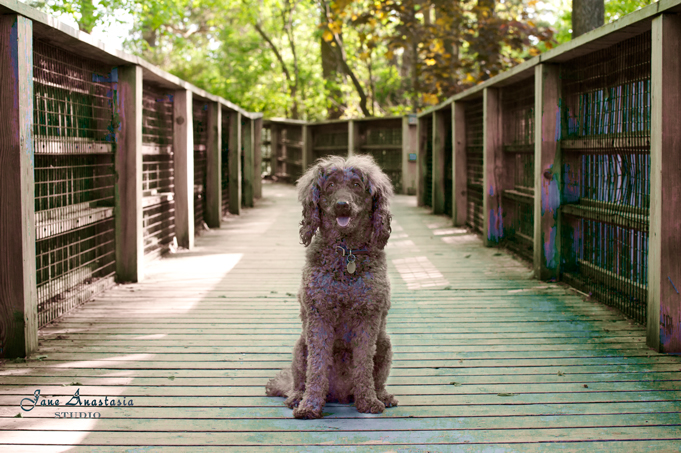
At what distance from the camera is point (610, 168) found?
5820 millimetres

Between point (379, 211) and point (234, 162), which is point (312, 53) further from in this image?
point (379, 211)

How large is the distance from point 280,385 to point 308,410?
0.39 metres

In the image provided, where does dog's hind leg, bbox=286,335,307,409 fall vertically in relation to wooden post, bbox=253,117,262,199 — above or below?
below

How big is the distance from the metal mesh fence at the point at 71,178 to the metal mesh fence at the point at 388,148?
12691 mm

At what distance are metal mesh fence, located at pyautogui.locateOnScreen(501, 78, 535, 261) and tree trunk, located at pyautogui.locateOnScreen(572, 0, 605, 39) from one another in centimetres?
162

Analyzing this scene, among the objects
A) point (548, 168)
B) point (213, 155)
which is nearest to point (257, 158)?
point (213, 155)

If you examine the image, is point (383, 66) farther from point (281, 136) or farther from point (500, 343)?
point (500, 343)

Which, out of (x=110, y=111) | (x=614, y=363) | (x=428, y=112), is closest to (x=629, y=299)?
(x=614, y=363)

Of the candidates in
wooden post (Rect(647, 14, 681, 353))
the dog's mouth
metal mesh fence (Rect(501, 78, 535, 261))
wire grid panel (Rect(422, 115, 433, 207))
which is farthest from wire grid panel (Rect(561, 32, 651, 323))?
wire grid panel (Rect(422, 115, 433, 207))

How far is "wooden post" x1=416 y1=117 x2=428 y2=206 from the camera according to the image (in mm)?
15836

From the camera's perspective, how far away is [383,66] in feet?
115

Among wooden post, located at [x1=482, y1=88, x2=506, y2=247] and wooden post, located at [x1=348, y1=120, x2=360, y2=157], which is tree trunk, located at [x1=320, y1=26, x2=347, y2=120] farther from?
wooden post, located at [x1=482, y1=88, x2=506, y2=247]

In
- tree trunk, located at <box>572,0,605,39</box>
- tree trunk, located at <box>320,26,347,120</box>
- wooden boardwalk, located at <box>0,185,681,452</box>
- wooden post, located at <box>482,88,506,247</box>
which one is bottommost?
wooden boardwalk, located at <box>0,185,681,452</box>

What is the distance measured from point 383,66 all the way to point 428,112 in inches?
840
